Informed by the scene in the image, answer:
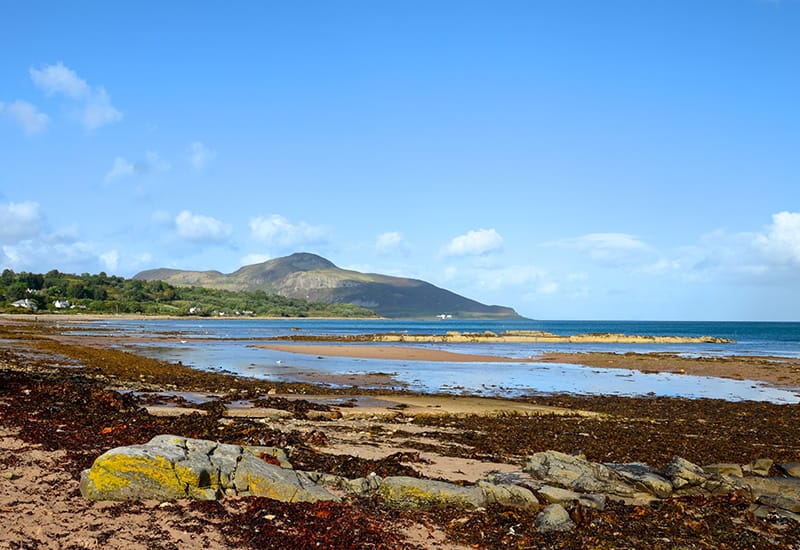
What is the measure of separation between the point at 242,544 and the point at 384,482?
2.76 meters

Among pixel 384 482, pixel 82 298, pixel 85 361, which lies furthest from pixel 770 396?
pixel 82 298

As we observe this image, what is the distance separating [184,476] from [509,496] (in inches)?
184

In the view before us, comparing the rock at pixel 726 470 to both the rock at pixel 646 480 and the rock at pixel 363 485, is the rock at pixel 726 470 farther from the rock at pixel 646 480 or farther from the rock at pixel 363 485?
the rock at pixel 363 485

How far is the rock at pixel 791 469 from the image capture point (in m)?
11.9

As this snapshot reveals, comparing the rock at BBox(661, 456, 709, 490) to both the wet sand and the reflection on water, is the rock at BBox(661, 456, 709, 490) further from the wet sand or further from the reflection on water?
the wet sand

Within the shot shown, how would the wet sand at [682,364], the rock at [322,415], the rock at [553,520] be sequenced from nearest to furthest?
the rock at [553,520], the rock at [322,415], the wet sand at [682,364]

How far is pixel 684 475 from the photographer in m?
10.7

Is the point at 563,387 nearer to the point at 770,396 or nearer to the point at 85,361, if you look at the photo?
the point at 770,396

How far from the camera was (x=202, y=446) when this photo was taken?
31.7 ft

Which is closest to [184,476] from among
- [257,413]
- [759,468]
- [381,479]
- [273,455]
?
[273,455]

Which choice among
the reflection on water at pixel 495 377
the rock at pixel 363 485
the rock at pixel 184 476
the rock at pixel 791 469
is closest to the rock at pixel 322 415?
the rock at pixel 363 485

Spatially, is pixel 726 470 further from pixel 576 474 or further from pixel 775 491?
pixel 576 474

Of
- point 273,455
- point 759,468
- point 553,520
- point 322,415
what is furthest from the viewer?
point 322,415

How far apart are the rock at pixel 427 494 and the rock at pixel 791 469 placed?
6606mm
